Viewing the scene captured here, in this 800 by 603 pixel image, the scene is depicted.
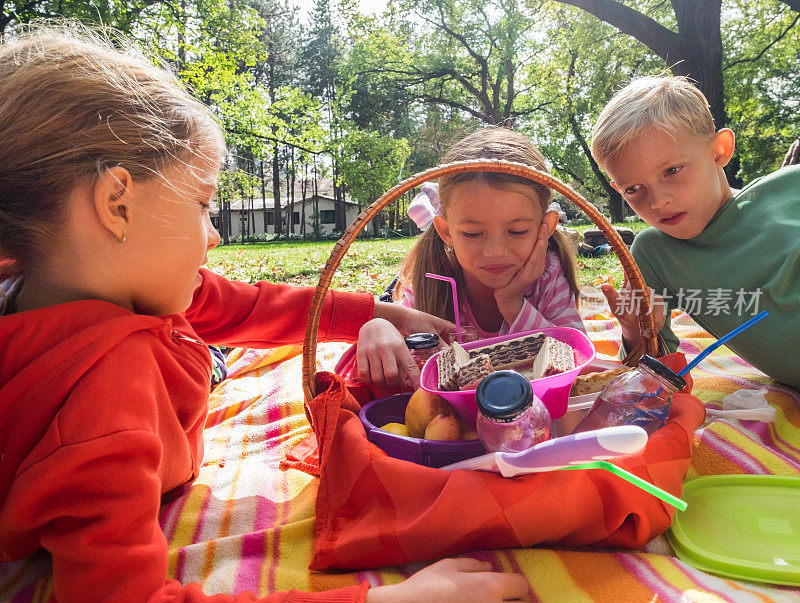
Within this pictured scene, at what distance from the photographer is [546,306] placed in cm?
181

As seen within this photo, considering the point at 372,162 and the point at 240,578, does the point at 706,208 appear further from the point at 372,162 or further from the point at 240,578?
the point at 372,162

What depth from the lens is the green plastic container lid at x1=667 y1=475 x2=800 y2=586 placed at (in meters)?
0.89

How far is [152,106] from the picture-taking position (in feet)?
3.17

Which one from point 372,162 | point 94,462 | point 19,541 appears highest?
point 372,162

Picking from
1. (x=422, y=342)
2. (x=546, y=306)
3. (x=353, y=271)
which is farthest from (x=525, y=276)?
(x=353, y=271)

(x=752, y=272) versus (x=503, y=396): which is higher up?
(x=752, y=272)

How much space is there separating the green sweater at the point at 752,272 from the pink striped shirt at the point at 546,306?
436mm

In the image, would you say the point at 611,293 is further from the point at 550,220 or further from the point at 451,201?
the point at 451,201

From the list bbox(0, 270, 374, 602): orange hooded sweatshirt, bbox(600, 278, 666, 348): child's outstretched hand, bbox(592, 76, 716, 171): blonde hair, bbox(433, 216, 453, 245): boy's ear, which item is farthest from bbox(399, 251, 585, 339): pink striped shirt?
bbox(0, 270, 374, 602): orange hooded sweatshirt

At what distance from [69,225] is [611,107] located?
1.69 metres

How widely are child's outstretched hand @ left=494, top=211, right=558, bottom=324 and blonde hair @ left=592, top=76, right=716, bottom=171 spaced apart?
0.37m

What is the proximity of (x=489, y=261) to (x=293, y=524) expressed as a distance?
903 millimetres

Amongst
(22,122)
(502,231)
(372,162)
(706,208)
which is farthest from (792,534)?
(372,162)

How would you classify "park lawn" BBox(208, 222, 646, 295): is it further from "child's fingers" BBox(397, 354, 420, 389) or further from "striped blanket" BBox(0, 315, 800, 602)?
"child's fingers" BBox(397, 354, 420, 389)
